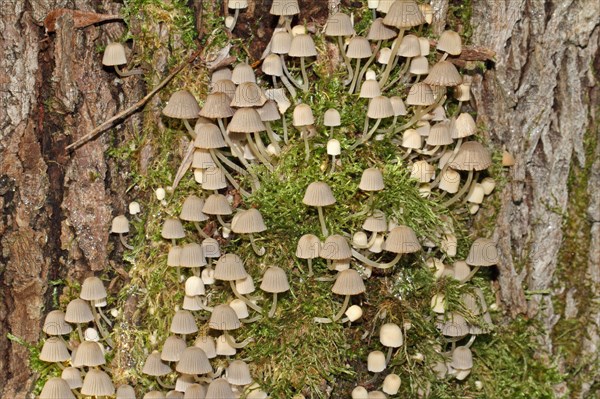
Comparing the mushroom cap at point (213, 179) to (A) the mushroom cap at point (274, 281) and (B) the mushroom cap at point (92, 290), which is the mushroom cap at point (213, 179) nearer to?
(A) the mushroom cap at point (274, 281)

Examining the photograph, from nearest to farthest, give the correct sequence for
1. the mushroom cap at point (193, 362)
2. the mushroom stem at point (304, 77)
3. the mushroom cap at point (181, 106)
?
the mushroom cap at point (193, 362) → the mushroom cap at point (181, 106) → the mushroom stem at point (304, 77)

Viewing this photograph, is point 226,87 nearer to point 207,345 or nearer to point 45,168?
point 45,168

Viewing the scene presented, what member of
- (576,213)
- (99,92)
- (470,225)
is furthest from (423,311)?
(99,92)

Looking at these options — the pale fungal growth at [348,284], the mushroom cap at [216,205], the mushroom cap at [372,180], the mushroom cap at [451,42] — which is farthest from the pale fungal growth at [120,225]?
the mushroom cap at [451,42]

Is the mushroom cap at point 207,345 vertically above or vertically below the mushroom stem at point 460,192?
below

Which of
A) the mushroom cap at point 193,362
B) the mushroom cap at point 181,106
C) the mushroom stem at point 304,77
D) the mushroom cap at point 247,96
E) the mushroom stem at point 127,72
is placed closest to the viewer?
the mushroom cap at point 193,362

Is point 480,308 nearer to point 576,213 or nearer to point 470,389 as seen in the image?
point 470,389

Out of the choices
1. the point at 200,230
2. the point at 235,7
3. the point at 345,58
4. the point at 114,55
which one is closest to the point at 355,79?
the point at 345,58
